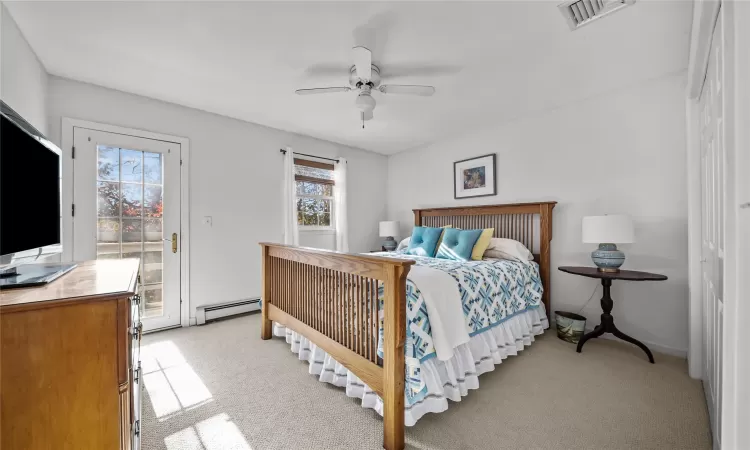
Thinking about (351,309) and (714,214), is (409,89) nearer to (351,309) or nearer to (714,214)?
(351,309)

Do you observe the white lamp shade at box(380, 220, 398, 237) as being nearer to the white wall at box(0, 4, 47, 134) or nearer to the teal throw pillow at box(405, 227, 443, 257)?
the teal throw pillow at box(405, 227, 443, 257)

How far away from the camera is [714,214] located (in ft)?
5.15

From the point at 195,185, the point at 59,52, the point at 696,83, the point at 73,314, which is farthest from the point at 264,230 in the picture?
the point at 696,83

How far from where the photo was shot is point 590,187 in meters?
2.91

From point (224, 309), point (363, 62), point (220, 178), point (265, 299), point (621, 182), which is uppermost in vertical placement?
point (363, 62)

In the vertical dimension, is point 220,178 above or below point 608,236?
above

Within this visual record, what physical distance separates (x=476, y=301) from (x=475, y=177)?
2.12m

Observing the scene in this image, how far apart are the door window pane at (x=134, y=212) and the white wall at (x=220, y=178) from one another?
11.0 inches

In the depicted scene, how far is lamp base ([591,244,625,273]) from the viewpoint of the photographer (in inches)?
96.6

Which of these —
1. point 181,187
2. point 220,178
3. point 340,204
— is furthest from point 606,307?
point 181,187

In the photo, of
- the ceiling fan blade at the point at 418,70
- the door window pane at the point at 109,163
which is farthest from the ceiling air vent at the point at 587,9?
the door window pane at the point at 109,163

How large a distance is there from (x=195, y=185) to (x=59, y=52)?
142 centimetres

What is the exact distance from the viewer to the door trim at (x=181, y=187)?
8.44 ft

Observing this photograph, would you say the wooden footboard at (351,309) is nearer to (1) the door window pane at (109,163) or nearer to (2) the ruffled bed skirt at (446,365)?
(2) the ruffled bed skirt at (446,365)
